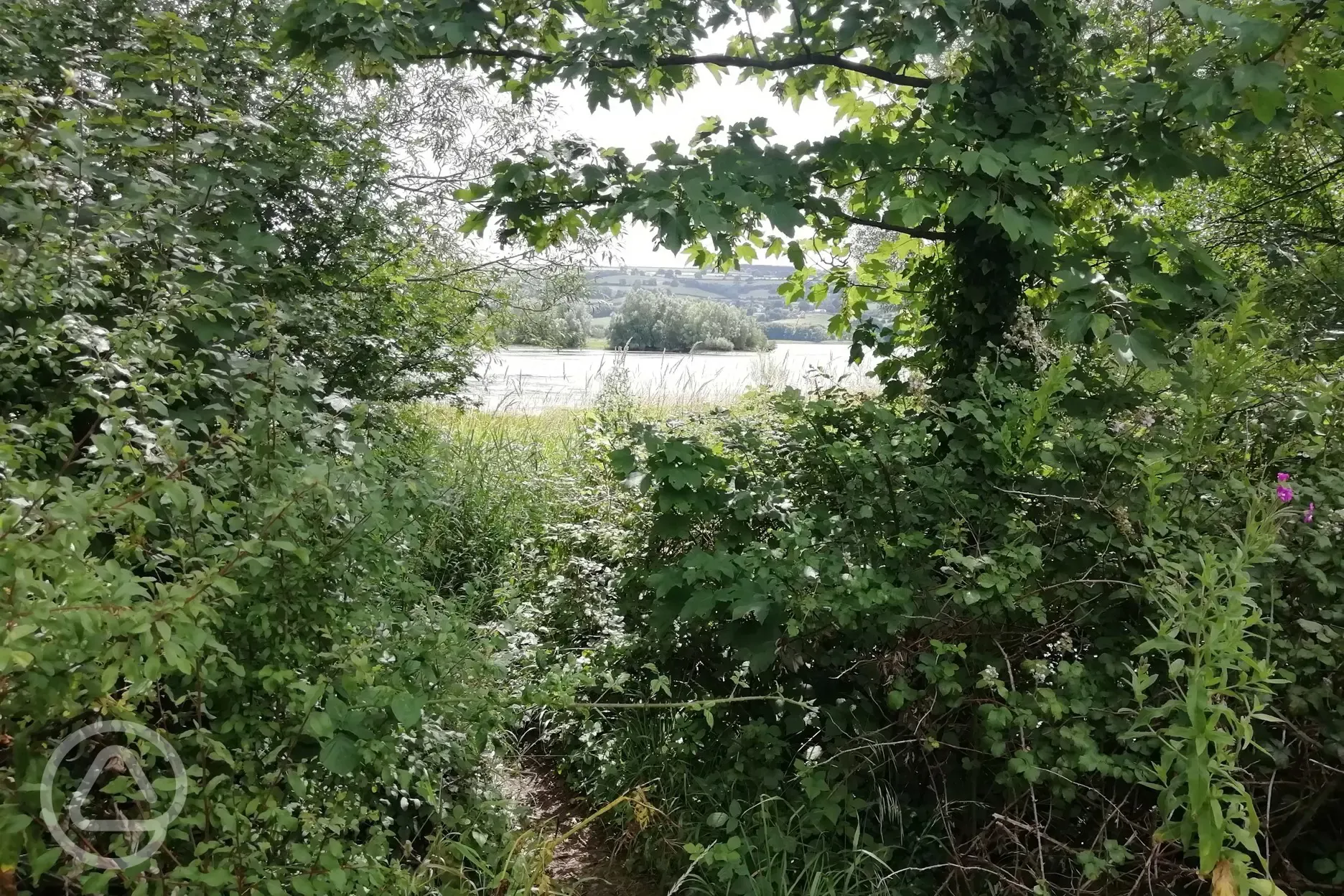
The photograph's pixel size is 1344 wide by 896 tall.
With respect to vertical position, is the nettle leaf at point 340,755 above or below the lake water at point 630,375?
below

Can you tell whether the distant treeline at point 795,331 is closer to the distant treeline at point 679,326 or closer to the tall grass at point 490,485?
the distant treeline at point 679,326

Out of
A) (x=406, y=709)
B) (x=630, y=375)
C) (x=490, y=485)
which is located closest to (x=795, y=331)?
(x=630, y=375)

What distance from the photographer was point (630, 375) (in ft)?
17.6

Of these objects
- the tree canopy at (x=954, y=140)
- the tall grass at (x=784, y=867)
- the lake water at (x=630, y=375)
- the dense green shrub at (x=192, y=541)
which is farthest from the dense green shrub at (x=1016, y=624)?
Result: the lake water at (x=630, y=375)

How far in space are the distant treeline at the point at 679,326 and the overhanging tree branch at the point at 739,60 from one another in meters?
2.94

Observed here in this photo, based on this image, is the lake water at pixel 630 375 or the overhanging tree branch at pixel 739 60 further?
the lake water at pixel 630 375

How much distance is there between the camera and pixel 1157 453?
191 centimetres

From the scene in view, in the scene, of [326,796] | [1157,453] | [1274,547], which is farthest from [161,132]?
[1274,547]

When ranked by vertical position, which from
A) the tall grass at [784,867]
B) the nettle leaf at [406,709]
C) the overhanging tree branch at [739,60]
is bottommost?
the tall grass at [784,867]

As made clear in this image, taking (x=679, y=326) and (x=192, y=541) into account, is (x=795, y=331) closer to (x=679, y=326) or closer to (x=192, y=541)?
(x=679, y=326)

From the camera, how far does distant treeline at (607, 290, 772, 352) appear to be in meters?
6.08

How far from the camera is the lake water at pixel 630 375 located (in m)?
5.52

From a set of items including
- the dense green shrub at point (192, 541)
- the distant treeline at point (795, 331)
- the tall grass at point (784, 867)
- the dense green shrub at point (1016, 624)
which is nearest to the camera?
the dense green shrub at point (192, 541)

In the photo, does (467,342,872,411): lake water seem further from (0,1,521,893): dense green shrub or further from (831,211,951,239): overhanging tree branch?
(0,1,521,893): dense green shrub
